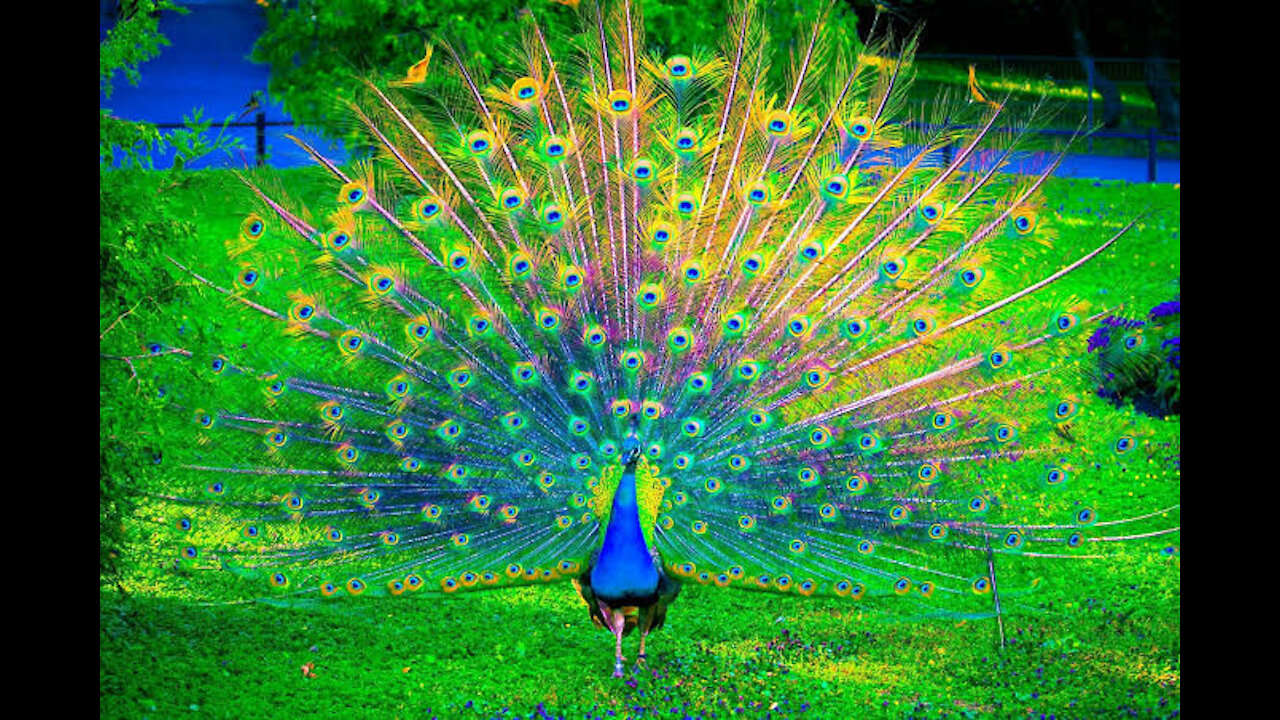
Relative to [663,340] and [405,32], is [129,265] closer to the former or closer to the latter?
[663,340]

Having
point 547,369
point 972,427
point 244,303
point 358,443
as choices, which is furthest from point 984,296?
point 244,303

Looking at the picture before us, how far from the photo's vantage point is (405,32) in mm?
9656

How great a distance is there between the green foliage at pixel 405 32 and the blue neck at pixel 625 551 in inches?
153

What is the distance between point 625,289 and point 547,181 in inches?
21.5

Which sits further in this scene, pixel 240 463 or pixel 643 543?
pixel 240 463

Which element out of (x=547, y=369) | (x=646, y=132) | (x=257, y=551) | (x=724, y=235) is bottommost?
(x=257, y=551)

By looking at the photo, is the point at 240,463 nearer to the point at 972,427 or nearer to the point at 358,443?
the point at 358,443

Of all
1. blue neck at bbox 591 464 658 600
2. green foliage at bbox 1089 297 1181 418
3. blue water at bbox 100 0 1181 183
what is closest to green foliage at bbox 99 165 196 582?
blue neck at bbox 591 464 658 600

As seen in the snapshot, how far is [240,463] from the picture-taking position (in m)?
5.64

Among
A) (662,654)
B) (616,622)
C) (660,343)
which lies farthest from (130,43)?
(662,654)

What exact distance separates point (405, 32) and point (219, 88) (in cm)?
1057

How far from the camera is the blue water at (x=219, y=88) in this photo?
52.1 feet

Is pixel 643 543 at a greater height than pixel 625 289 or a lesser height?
lesser

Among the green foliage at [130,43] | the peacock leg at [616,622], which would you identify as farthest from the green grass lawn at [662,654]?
the green foliage at [130,43]
